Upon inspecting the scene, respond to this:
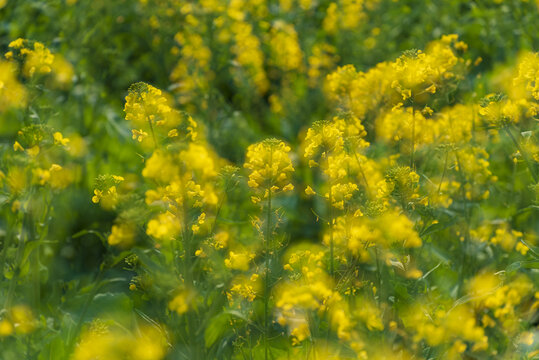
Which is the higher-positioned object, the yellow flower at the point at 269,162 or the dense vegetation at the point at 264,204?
the yellow flower at the point at 269,162

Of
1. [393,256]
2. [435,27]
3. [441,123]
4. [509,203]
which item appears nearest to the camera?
[393,256]

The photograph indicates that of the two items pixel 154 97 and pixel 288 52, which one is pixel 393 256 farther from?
pixel 288 52

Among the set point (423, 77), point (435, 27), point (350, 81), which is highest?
point (423, 77)

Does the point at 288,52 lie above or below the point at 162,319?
below

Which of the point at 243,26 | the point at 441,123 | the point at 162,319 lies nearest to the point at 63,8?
the point at 243,26

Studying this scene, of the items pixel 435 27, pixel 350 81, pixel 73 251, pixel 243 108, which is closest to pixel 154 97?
pixel 350 81

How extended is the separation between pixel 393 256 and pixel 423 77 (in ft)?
1.98

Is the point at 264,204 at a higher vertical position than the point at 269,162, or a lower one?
lower

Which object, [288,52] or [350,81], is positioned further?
[288,52]

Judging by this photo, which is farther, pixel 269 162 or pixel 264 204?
pixel 264 204

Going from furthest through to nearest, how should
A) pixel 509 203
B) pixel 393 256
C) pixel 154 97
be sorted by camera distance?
pixel 509 203, pixel 393 256, pixel 154 97

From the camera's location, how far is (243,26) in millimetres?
5023

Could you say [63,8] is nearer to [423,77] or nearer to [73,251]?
[73,251]

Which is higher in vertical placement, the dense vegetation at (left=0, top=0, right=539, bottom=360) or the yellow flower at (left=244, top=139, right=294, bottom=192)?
the yellow flower at (left=244, top=139, right=294, bottom=192)
